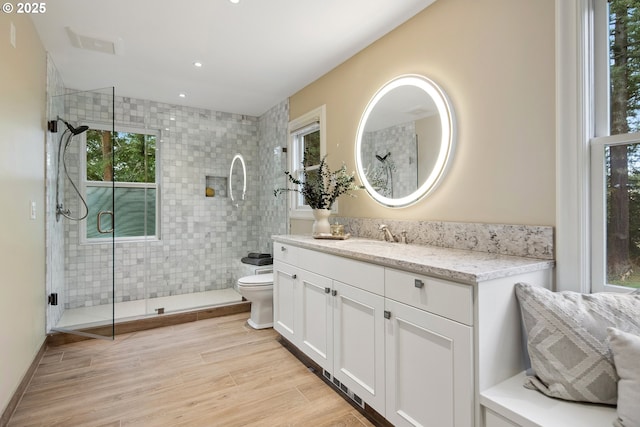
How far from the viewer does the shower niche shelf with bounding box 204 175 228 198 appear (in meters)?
4.07

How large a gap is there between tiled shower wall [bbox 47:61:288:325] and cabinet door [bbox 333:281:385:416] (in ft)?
6.80

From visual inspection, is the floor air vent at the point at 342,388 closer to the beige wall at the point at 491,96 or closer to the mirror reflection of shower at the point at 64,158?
the beige wall at the point at 491,96

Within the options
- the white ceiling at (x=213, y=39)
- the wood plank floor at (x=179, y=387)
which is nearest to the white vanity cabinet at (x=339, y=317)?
the wood plank floor at (x=179, y=387)

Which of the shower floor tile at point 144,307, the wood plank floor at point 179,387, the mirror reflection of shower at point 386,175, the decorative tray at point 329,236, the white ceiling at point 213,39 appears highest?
the white ceiling at point 213,39

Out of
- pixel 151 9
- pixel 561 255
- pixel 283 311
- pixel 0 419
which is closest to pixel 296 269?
pixel 283 311

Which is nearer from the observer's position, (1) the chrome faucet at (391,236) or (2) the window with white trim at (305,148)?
(1) the chrome faucet at (391,236)

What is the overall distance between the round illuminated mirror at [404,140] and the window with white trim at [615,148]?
698 millimetres

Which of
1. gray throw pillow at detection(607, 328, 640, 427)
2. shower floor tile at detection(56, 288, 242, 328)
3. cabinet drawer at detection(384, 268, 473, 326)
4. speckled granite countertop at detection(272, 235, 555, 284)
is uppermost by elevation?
speckled granite countertop at detection(272, 235, 555, 284)

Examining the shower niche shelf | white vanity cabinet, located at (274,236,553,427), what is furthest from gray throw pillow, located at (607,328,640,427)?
the shower niche shelf

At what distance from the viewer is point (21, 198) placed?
2.11 meters

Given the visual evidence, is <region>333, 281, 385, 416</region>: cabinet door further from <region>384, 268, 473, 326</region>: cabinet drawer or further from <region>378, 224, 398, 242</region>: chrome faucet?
<region>378, 224, 398, 242</region>: chrome faucet

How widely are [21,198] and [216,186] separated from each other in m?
2.10

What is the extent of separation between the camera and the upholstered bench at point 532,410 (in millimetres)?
1068

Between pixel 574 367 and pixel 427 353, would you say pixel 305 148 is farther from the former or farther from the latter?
pixel 574 367
